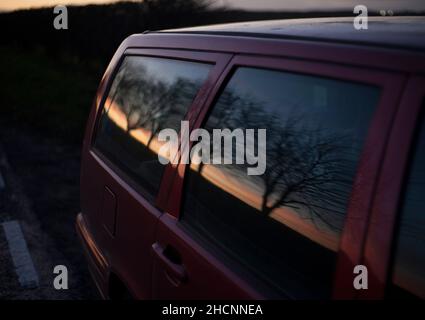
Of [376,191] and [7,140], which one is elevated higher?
[376,191]

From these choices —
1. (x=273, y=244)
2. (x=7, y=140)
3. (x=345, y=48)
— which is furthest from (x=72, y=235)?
(x=7, y=140)

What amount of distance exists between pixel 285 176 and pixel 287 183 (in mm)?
25

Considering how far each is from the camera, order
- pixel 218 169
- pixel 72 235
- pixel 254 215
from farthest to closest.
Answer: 1. pixel 72 235
2. pixel 218 169
3. pixel 254 215

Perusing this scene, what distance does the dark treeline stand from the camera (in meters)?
12.6

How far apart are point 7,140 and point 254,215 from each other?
7.45m

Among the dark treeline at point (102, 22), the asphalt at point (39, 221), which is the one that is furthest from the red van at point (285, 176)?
the dark treeline at point (102, 22)

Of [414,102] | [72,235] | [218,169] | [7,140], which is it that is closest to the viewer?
[414,102]

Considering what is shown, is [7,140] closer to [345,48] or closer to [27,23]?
[345,48]

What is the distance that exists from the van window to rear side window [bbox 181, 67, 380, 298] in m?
0.15

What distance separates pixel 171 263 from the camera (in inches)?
66.7

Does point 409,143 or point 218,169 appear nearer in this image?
point 409,143

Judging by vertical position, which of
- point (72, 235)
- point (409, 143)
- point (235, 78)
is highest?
point (235, 78)

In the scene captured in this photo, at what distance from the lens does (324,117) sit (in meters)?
1.35

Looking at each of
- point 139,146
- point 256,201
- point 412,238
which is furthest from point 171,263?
point 412,238
